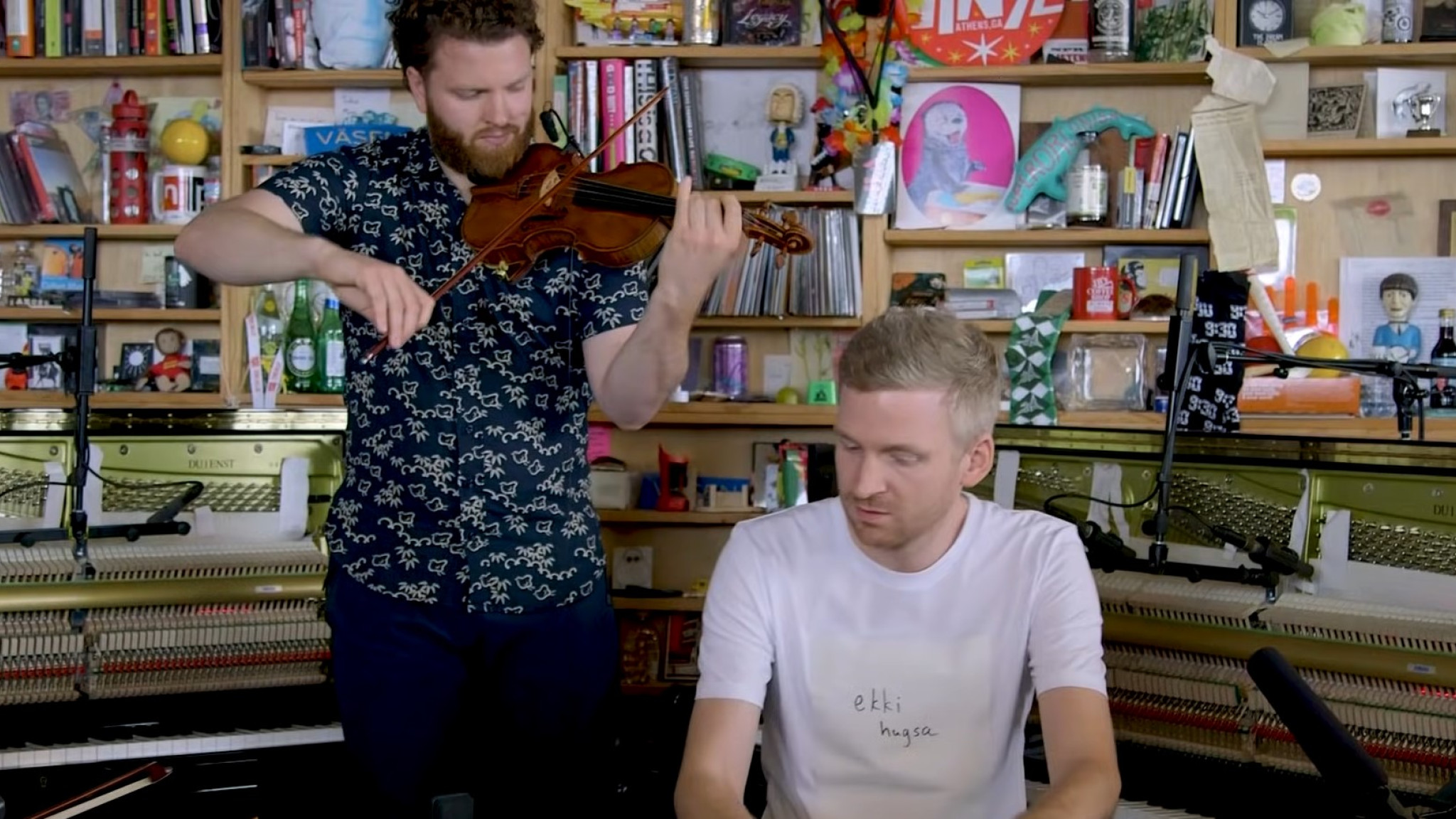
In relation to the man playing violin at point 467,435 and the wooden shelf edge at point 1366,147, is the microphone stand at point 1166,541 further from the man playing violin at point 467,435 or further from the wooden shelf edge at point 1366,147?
the wooden shelf edge at point 1366,147

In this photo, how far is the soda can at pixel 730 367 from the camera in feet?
15.3

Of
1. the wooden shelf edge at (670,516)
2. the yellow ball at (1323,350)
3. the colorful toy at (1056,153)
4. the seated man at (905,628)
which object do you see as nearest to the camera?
the seated man at (905,628)

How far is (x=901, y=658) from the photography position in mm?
1843

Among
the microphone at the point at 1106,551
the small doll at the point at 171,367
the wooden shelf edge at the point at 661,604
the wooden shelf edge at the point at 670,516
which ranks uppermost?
the small doll at the point at 171,367

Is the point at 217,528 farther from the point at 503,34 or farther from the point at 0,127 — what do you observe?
the point at 0,127

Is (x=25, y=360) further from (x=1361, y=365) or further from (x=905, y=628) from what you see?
(x=1361, y=365)

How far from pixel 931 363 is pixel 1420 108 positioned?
10.4ft

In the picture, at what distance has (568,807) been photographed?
2.22 meters

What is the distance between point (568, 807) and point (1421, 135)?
10.9ft

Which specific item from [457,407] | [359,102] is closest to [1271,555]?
[457,407]

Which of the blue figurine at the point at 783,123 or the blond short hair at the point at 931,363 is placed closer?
the blond short hair at the point at 931,363

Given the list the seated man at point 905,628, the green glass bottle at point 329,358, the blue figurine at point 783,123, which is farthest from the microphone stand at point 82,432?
the blue figurine at point 783,123

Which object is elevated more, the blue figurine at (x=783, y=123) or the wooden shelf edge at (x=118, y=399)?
the blue figurine at (x=783, y=123)

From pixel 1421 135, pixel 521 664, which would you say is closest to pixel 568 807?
pixel 521 664
